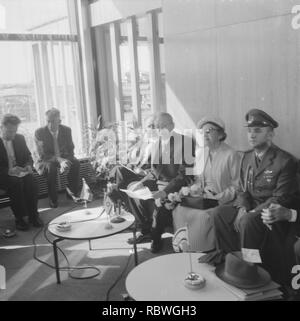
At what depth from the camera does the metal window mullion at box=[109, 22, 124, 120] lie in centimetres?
611

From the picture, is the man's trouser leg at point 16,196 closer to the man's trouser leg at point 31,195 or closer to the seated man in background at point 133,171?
the man's trouser leg at point 31,195

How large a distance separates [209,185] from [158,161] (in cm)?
64

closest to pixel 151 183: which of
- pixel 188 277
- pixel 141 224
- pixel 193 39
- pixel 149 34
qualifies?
pixel 141 224

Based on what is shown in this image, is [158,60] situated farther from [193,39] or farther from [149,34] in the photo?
[193,39]

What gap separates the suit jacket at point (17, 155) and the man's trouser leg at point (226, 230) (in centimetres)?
261

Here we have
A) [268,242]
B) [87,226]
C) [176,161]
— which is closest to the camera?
[268,242]

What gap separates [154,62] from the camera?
5453 mm

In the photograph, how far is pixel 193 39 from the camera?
14.2ft

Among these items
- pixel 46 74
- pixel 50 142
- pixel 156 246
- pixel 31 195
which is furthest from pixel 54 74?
pixel 156 246

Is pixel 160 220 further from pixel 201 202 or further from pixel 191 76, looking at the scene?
pixel 191 76

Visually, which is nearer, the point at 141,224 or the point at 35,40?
the point at 141,224

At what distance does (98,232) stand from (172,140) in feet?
4.13

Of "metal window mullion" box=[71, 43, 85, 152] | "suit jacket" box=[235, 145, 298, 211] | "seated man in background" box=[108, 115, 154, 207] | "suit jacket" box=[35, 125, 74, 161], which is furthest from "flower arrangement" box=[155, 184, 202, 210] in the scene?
"metal window mullion" box=[71, 43, 85, 152]

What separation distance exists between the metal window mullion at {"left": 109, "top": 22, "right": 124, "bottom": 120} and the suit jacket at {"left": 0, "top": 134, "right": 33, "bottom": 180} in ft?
5.99
